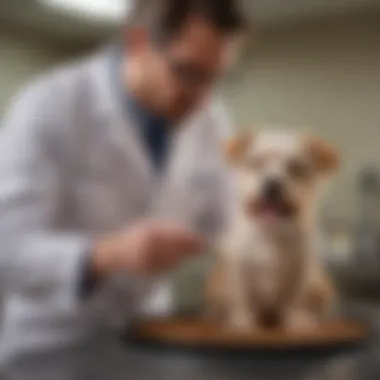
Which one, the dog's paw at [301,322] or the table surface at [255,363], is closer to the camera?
the table surface at [255,363]

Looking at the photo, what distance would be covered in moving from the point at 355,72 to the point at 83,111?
12.6 inches

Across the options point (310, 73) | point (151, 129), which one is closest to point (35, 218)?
point (151, 129)

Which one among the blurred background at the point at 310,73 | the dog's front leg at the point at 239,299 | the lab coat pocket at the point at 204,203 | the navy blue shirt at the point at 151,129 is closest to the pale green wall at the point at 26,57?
the blurred background at the point at 310,73

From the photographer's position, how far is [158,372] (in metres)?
0.92

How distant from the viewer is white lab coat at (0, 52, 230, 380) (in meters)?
0.99

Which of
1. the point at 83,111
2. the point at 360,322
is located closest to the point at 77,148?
Result: the point at 83,111

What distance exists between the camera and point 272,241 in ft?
3.32

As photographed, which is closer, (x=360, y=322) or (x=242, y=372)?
(x=242, y=372)

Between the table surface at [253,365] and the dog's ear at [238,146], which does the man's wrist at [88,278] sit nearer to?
the table surface at [253,365]

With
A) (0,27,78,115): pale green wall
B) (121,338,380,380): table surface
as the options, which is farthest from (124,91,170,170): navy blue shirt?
(121,338,380,380): table surface

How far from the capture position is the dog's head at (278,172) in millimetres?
1010

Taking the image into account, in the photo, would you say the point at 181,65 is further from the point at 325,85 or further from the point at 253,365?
the point at 253,365

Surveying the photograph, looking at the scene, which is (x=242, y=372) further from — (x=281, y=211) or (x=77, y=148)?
(x=77, y=148)

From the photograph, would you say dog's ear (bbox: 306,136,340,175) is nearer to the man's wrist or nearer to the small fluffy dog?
the small fluffy dog
